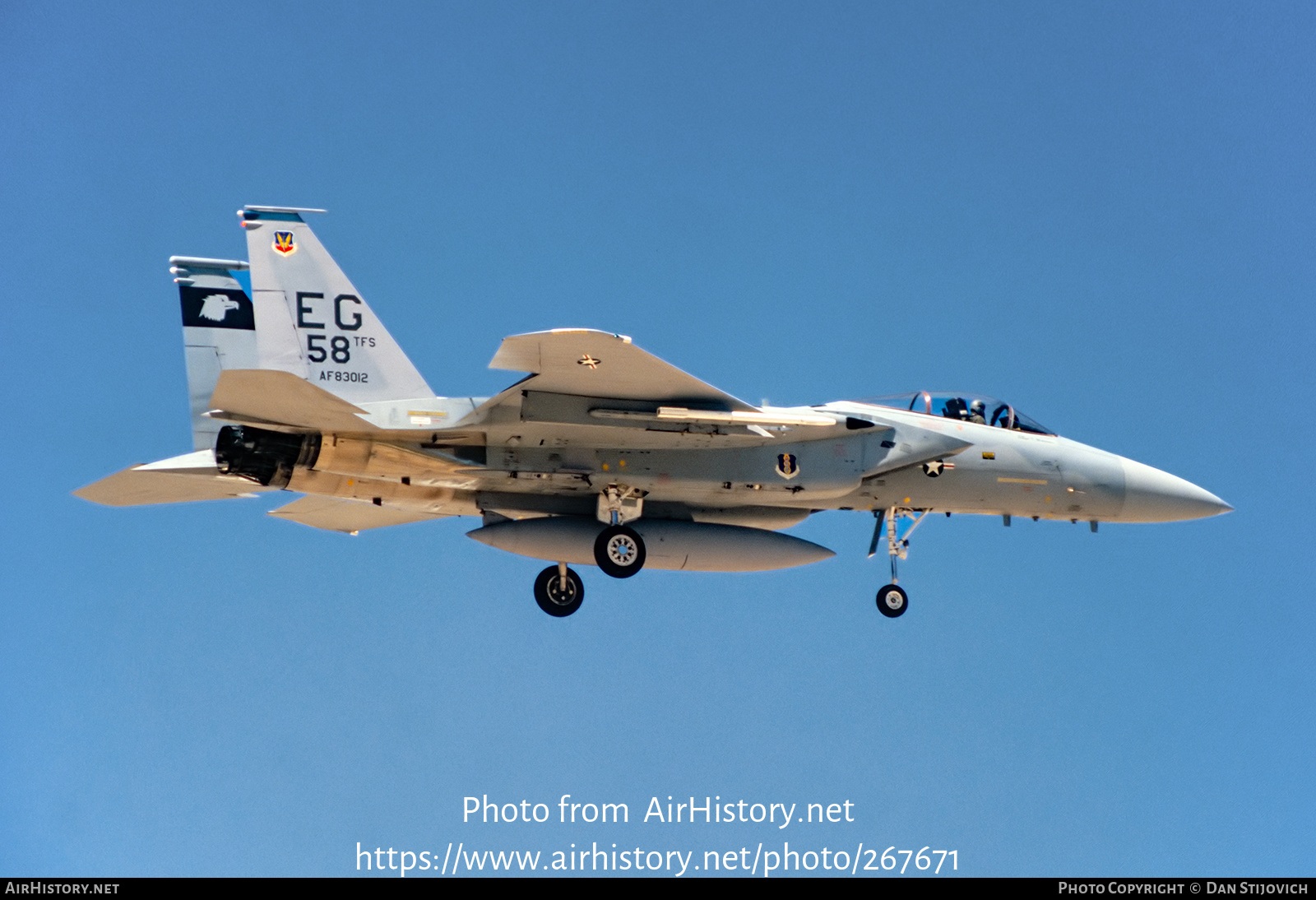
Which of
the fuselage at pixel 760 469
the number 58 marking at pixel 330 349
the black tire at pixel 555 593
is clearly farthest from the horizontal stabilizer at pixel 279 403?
the black tire at pixel 555 593

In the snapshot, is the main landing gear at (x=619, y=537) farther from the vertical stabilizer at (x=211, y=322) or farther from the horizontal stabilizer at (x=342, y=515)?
the vertical stabilizer at (x=211, y=322)

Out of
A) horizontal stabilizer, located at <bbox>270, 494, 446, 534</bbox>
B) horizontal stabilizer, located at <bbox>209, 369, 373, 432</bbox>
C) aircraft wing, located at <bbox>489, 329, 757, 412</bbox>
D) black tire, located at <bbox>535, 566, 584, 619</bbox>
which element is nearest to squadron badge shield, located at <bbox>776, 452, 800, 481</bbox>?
aircraft wing, located at <bbox>489, 329, 757, 412</bbox>

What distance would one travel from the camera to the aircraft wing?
15383mm

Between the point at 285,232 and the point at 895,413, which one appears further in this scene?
the point at 895,413

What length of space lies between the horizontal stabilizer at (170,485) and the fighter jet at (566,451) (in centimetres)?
4

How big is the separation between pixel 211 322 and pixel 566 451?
194 inches

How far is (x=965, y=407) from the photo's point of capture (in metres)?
20.3

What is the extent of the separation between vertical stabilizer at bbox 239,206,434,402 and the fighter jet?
2 cm

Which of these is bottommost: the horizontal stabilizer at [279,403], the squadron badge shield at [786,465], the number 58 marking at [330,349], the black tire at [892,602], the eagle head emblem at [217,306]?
the black tire at [892,602]

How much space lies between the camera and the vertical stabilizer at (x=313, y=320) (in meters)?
17.2
